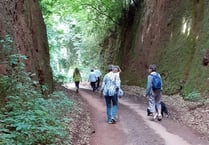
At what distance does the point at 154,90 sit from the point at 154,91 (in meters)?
0.04

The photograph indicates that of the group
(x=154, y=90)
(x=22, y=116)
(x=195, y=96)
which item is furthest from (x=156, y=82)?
(x=22, y=116)

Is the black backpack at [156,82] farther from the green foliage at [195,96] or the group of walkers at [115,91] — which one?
the green foliage at [195,96]

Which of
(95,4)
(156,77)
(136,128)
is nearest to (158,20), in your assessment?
(95,4)

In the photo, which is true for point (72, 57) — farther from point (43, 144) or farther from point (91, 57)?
point (43, 144)

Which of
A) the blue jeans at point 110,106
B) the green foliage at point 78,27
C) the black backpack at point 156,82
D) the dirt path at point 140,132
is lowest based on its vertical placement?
the dirt path at point 140,132

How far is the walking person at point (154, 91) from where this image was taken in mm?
11680

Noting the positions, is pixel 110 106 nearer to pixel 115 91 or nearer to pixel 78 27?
pixel 115 91

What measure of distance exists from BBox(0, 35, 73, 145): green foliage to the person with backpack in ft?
13.3

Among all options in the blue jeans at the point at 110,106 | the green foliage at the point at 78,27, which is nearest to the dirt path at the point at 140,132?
the blue jeans at the point at 110,106

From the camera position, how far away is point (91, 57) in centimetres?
4012

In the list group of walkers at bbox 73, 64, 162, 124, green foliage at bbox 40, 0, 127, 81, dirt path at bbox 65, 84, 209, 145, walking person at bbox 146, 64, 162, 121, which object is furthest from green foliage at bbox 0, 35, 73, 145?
green foliage at bbox 40, 0, 127, 81

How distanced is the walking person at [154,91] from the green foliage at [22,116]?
13.3 ft

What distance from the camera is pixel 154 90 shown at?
466 inches

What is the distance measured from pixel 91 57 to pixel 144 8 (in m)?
13.6
